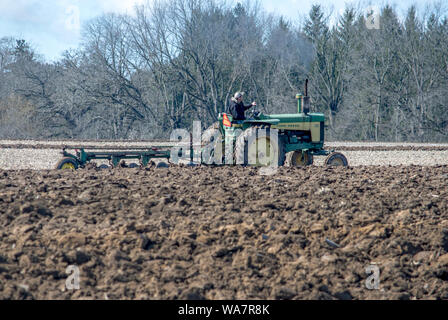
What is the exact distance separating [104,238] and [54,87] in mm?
33949

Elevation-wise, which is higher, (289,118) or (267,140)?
(289,118)

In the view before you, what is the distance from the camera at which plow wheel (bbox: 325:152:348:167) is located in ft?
41.0

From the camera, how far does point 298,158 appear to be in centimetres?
1264

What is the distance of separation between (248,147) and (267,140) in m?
0.49

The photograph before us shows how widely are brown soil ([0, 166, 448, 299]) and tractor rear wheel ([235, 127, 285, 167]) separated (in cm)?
271

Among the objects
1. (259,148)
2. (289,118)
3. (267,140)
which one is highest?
(289,118)

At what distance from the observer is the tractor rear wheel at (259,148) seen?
11.0 m

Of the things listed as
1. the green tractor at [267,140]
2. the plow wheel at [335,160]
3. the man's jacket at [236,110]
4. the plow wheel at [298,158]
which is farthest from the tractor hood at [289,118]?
the plow wheel at [335,160]

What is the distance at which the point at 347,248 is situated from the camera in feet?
18.4

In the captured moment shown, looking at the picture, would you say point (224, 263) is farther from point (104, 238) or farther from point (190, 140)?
point (190, 140)

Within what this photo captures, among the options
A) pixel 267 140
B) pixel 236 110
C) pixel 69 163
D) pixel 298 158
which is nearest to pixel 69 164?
pixel 69 163

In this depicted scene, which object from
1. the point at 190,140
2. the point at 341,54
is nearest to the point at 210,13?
the point at 341,54

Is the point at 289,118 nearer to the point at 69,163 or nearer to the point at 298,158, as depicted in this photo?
the point at 298,158

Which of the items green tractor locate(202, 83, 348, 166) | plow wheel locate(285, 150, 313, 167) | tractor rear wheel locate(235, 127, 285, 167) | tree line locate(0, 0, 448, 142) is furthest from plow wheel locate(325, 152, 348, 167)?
tree line locate(0, 0, 448, 142)
